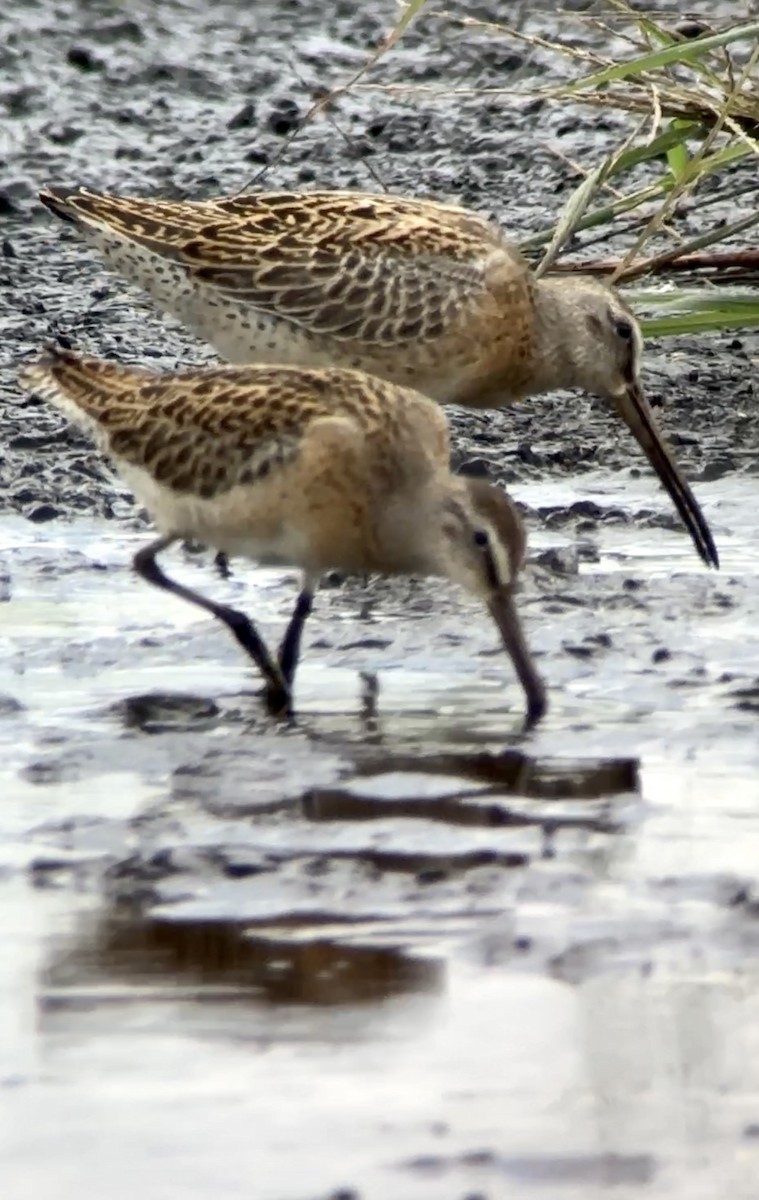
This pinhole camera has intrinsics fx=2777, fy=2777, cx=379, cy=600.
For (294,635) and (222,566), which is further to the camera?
(222,566)

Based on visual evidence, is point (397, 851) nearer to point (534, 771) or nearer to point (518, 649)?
point (534, 771)

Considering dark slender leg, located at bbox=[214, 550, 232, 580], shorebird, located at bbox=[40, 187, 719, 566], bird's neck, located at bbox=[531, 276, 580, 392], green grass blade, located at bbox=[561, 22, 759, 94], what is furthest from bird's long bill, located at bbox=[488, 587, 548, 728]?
bird's neck, located at bbox=[531, 276, 580, 392]

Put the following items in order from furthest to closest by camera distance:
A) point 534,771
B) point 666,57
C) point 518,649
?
point 666,57, point 518,649, point 534,771

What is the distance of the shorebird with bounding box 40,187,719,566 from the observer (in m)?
7.84

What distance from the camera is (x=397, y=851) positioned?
16.0 feet

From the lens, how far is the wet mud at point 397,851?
3.70m

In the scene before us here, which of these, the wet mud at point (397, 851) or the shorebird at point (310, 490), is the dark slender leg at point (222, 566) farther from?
the shorebird at point (310, 490)

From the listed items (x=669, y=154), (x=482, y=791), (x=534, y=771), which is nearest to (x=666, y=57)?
(x=669, y=154)

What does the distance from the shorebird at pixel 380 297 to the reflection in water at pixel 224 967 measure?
348cm

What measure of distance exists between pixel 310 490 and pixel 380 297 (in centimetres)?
171

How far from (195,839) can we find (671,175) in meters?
3.96

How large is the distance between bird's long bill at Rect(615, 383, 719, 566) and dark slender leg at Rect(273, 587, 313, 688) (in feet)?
4.31

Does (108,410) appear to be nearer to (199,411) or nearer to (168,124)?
(199,411)

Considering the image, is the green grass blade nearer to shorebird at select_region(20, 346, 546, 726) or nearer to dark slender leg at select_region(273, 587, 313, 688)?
shorebird at select_region(20, 346, 546, 726)
